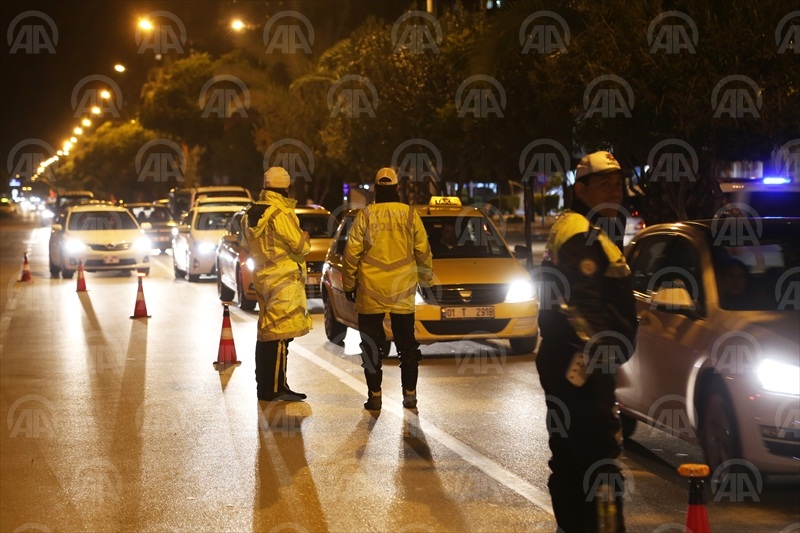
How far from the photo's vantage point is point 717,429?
720 cm

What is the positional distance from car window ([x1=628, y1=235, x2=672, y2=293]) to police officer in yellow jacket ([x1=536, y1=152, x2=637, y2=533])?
343cm

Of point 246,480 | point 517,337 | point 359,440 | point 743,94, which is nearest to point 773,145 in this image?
point 743,94

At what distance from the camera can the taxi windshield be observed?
1409 cm

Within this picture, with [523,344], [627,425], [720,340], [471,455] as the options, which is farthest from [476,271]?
[720,340]

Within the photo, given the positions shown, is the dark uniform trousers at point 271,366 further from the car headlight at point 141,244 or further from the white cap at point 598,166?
the car headlight at point 141,244

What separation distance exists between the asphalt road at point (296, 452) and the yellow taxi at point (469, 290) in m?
0.38

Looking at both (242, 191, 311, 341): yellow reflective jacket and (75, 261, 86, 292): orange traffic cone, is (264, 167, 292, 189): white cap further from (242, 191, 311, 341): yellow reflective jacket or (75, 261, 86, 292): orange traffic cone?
(75, 261, 86, 292): orange traffic cone

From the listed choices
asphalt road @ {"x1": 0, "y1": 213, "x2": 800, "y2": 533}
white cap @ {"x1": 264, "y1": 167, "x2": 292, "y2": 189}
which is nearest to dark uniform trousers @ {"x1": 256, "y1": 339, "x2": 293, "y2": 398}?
asphalt road @ {"x1": 0, "y1": 213, "x2": 800, "y2": 533}

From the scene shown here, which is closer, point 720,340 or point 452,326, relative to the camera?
point 720,340

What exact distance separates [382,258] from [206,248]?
16104 mm

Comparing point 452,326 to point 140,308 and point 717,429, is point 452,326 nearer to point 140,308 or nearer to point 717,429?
point 717,429

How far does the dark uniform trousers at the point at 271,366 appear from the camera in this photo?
1049 centimetres

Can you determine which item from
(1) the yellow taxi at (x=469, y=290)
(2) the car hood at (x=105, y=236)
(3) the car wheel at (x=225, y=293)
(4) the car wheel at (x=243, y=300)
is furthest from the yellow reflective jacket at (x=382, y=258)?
(2) the car hood at (x=105, y=236)

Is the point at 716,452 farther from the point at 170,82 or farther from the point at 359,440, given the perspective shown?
the point at 170,82
